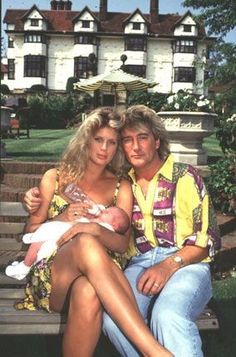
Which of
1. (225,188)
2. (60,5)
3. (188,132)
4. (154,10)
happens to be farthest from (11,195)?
(60,5)

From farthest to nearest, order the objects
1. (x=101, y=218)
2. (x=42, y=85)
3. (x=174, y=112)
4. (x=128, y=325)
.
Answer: (x=42, y=85)
(x=174, y=112)
(x=101, y=218)
(x=128, y=325)

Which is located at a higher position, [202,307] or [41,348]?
[202,307]

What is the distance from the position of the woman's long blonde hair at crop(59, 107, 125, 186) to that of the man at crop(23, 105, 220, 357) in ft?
0.26

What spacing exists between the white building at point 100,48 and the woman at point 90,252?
192 feet

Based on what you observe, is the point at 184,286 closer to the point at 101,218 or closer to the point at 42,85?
the point at 101,218

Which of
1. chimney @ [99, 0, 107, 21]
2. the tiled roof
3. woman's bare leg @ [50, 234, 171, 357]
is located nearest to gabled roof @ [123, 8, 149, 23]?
the tiled roof

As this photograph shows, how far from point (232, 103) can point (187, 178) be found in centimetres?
927

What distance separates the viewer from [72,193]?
10.8 ft

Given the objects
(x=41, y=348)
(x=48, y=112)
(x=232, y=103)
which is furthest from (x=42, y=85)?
(x=41, y=348)

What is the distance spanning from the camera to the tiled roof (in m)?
63.3

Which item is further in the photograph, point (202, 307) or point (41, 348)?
point (41, 348)

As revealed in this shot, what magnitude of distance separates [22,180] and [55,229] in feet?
17.5

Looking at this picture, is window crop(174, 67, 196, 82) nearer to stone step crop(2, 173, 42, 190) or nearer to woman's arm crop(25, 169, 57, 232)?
stone step crop(2, 173, 42, 190)

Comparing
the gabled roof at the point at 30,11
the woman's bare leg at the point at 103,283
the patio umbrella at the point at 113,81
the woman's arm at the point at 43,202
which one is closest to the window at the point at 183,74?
the gabled roof at the point at 30,11
